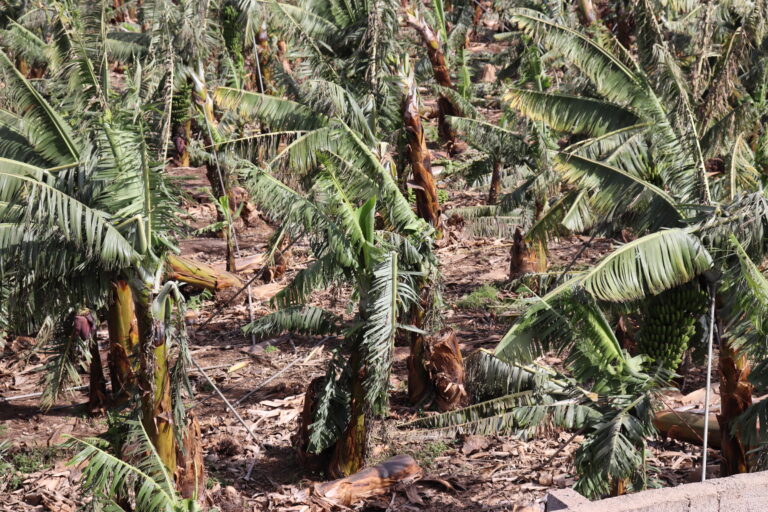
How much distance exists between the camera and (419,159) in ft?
44.6

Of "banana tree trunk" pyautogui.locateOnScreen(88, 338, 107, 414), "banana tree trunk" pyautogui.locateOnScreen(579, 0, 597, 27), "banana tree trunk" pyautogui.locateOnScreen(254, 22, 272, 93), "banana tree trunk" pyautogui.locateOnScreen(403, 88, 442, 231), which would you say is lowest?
"banana tree trunk" pyautogui.locateOnScreen(88, 338, 107, 414)

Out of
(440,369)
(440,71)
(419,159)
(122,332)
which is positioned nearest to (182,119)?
(419,159)

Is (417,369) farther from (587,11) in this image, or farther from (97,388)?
(587,11)

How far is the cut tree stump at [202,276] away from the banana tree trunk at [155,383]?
6578mm

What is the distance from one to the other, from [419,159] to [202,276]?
4.54m

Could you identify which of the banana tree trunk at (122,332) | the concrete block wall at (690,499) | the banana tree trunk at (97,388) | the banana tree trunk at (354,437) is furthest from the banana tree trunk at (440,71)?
the concrete block wall at (690,499)

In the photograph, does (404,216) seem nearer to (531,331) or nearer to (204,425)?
(531,331)

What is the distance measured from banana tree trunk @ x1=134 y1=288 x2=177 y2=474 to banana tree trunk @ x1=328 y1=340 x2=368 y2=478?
203 cm

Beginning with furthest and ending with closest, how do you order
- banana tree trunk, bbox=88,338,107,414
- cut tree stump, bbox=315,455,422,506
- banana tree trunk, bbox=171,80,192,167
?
banana tree trunk, bbox=171,80,192,167 < banana tree trunk, bbox=88,338,107,414 < cut tree stump, bbox=315,455,422,506

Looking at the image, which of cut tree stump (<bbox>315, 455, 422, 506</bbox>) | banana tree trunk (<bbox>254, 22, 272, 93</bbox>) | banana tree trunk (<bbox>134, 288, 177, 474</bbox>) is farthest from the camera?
banana tree trunk (<bbox>254, 22, 272, 93</bbox>)

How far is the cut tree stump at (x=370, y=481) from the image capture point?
1008 cm

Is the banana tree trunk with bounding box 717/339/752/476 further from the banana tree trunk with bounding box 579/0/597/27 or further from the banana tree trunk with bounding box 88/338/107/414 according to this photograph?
the banana tree trunk with bounding box 579/0/597/27

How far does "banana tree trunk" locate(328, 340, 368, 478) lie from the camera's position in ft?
32.7

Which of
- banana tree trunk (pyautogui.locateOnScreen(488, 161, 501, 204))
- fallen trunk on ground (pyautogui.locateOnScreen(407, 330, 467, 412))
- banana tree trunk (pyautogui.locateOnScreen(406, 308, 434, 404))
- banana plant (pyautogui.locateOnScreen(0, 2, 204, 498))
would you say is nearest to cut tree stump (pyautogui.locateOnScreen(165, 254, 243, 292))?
banana plant (pyautogui.locateOnScreen(0, 2, 204, 498))
